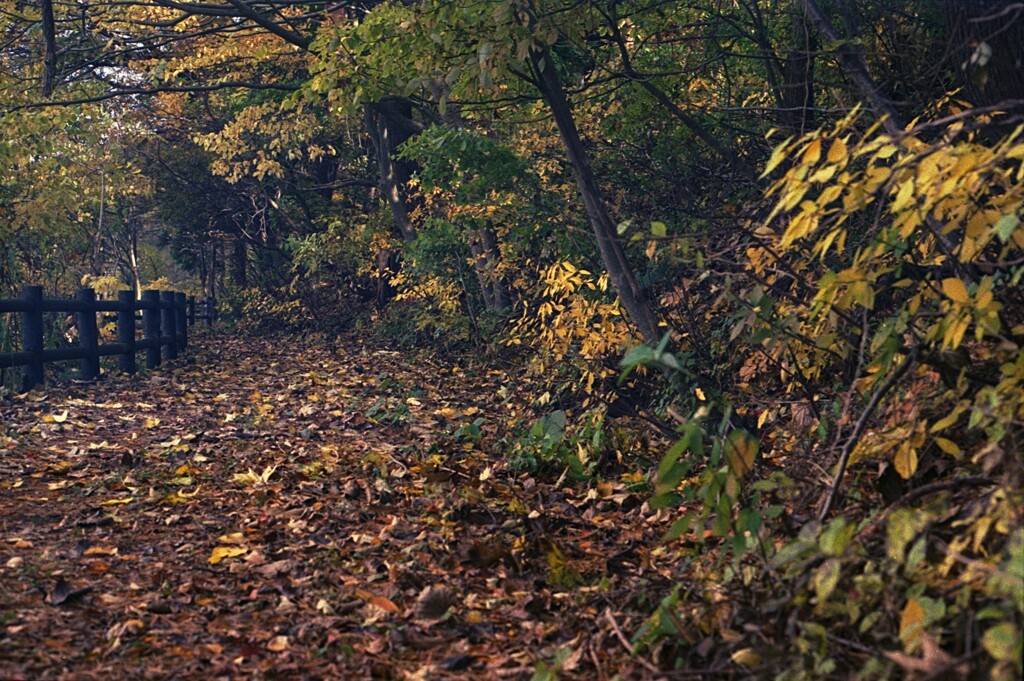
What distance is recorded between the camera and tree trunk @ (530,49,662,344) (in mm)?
6371

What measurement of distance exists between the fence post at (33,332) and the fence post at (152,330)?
131 inches

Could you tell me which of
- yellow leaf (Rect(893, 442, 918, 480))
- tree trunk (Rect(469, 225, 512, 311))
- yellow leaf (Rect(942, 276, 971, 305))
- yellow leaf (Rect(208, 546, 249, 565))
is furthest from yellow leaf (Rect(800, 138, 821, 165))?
tree trunk (Rect(469, 225, 512, 311))

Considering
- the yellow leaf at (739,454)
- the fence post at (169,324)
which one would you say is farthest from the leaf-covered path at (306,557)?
the fence post at (169,324)

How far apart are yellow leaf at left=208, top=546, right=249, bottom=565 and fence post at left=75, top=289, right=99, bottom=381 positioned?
27.2 feet

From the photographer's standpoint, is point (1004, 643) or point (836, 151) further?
point (836, 151)

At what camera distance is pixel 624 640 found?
3641 mm

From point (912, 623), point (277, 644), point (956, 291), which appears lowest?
point (277, 644)

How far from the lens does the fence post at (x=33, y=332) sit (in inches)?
440

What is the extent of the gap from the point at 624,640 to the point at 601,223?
11.3 feet

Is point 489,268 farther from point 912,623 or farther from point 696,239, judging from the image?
point 912,623

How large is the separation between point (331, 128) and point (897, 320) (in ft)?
55.7

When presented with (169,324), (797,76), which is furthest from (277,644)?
(169,324)

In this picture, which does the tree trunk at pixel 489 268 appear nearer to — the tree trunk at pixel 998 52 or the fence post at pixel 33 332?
the fence post at pixel 33 332

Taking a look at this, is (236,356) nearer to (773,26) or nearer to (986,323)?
(773,26)
